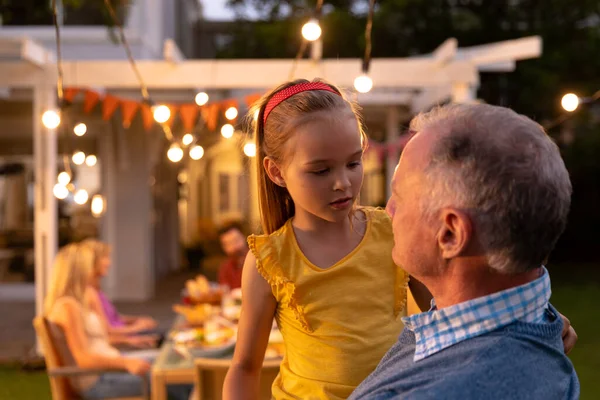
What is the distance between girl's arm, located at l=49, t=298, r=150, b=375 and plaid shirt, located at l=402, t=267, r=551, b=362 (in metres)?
3.16

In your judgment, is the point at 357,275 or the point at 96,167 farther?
the point at 96,167

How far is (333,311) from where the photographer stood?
1471 millimetres

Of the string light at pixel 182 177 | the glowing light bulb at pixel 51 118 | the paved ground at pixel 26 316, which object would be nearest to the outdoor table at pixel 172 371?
the glowing light bulb at pixel 51 118

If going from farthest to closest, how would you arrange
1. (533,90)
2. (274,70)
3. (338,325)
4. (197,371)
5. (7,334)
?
(533,90), (7,334), (274,70), (197,371), (338,325)

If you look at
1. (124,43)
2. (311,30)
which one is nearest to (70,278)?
(124,43)

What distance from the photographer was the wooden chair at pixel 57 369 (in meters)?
3.82

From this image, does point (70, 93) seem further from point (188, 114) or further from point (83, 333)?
point (83, 333)

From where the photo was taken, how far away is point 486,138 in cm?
97

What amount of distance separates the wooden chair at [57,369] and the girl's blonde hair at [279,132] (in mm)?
2552

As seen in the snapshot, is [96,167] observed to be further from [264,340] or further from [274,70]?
[264,340]

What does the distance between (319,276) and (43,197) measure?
5.73 metres

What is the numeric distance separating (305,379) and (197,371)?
178cm

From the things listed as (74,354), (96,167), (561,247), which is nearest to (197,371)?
(74,354)

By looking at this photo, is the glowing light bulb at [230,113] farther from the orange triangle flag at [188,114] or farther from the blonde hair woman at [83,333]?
the blonde hair woman at [83,333]
